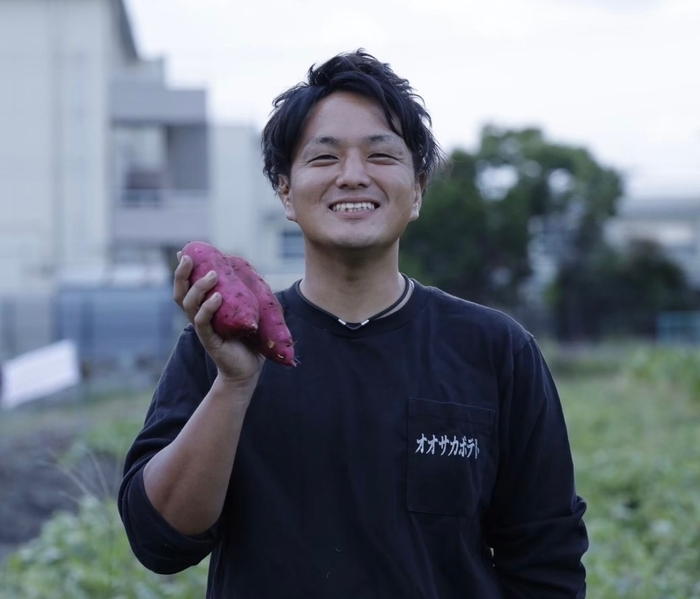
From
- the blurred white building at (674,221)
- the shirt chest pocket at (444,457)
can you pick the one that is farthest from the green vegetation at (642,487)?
the blurred white building at (674,221)

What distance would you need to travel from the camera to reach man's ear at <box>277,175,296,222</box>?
7.99 feet

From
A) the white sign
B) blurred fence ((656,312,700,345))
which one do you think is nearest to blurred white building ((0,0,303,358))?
the white sign

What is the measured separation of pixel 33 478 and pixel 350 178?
8748 millimetres

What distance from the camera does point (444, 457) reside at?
7.36ft

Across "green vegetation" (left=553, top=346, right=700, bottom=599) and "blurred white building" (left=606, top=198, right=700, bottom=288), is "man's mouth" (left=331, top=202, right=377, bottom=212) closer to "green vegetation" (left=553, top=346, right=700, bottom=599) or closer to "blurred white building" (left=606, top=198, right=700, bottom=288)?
"green vegetation" (left=553, top=346, right=700, bottom=599)

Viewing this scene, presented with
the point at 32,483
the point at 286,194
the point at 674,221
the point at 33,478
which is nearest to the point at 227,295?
the point at 286,194

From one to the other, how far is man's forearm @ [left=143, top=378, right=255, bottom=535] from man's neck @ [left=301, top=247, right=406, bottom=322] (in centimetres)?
35

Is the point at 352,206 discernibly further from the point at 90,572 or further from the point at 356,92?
the point at 90,572

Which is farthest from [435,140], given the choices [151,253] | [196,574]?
[151,253]

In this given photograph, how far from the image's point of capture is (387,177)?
232 centimetres

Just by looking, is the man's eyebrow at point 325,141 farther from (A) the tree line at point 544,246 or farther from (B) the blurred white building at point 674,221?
(B) the blurred white building at point 674,221

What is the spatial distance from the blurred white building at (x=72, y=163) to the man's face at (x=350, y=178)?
73.3 ft

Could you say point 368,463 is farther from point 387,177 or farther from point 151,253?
point 151,253

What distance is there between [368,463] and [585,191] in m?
35.5
